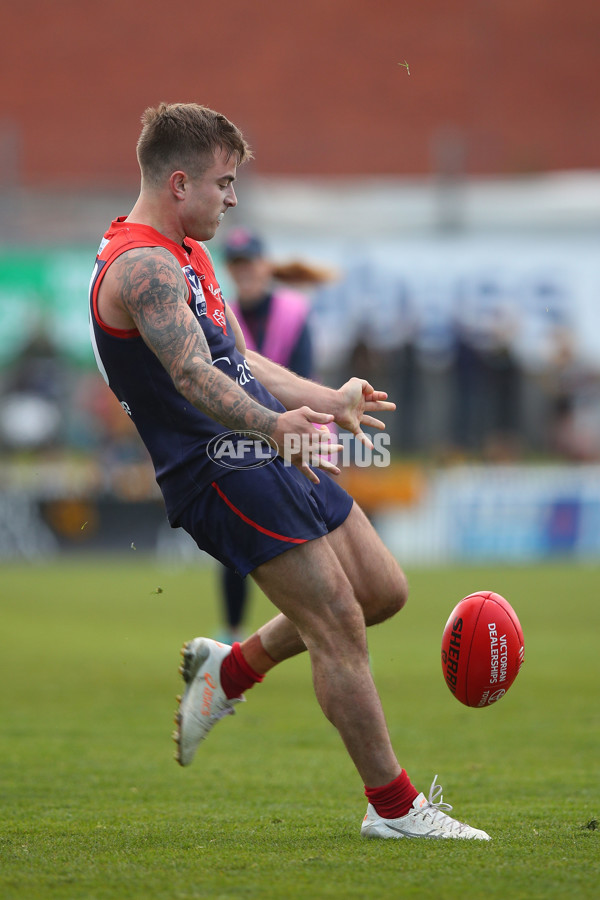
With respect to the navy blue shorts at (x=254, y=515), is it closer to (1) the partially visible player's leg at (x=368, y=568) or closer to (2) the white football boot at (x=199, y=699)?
(1) the partially visible player's leg at (x=368, y=568)

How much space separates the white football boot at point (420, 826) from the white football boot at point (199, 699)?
978mm

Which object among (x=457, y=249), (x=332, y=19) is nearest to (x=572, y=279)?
(x=457, y=249)

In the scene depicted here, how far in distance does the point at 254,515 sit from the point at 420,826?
112 centimetres

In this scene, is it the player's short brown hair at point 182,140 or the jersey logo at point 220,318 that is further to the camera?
the jersey logo at point 220,318

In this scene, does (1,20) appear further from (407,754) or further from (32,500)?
(407,754)

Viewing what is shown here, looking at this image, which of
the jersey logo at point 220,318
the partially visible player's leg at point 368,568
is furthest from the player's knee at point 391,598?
the jersey logo at point 220,318

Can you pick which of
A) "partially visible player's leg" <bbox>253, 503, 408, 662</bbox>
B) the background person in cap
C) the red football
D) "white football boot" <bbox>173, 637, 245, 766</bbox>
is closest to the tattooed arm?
"partially visible player's leg" <bbox>253, 503, 408, 662</bbox>

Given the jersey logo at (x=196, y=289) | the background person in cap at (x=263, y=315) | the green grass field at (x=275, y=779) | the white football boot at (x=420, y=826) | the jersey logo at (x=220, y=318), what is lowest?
the green grass field at (x=275, y=779)

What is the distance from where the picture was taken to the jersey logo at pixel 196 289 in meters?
3.98

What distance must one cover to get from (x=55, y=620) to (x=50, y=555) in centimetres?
599

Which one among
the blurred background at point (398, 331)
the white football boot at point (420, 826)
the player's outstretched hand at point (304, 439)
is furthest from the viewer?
the blurred background at point (398, 331)

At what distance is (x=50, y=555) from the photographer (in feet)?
55.4

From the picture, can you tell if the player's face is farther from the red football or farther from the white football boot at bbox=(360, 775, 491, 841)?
the white football boot at bbox=(360, 775, 491, 841)

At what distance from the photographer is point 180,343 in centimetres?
365
